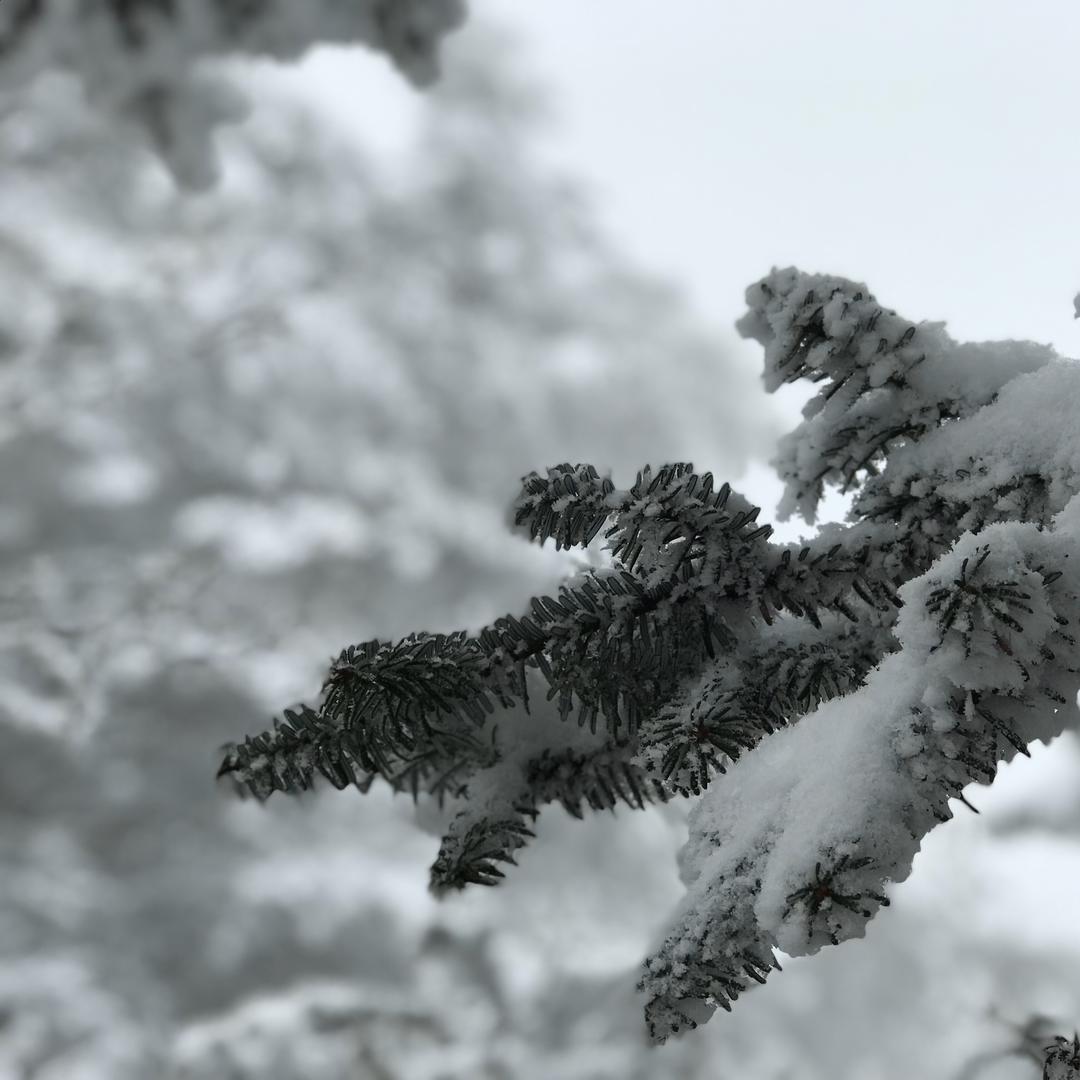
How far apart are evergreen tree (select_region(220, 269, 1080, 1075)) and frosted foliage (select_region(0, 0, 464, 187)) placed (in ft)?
5.15

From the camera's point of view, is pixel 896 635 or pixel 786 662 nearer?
pixel 896 635

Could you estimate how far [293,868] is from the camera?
183 inches

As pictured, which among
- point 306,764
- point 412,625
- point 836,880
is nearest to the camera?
point 836,880

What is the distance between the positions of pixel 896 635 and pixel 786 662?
0.91ft

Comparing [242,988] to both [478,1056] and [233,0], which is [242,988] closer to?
[478,1056]

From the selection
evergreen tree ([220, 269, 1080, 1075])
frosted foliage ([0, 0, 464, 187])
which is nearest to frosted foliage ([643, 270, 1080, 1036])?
evergreen tree ([220, 269, 1080, 1075])

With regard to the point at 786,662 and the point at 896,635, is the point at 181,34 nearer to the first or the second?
the point at 786,662

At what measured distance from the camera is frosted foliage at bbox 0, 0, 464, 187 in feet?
7.17

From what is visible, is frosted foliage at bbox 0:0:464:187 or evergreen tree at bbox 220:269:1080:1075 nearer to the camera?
evergreen tree at bbox 220:269:1080:1075

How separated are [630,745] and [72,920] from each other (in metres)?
4.53

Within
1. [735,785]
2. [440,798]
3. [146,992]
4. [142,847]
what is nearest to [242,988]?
[146,992]

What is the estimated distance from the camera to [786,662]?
970mm

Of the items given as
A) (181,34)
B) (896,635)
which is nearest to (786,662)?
(896,635)

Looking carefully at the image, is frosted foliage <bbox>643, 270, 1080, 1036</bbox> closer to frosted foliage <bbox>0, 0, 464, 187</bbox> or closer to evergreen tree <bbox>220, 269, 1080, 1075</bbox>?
evergreen tree <bbox>220, 269, 1080, 1075</bbox>
